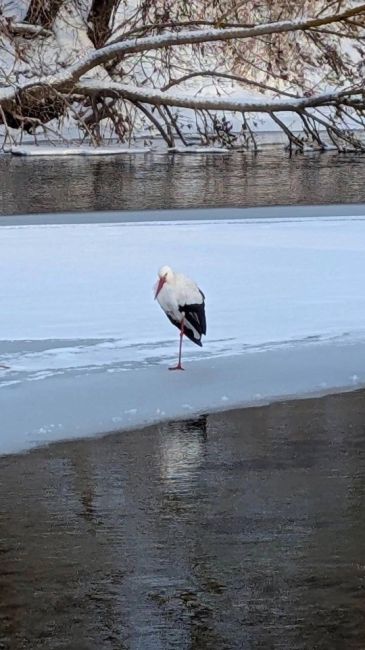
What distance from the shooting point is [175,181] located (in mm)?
16031

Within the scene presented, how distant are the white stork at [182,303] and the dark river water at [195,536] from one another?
33.1 inches

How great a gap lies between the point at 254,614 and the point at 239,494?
1168 mm

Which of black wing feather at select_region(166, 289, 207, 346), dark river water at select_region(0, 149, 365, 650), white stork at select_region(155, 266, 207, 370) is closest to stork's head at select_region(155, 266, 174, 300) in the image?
white stork at select_region(155, 266, 207, 370)

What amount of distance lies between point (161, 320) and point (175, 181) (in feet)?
26.7

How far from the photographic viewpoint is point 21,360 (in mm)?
6965

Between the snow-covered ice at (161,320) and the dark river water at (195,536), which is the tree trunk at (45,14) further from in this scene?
the dark river water at (195,536)

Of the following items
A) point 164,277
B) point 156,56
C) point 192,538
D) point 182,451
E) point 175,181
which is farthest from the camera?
point 156,56

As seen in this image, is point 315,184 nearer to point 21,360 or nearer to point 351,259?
point 351,259

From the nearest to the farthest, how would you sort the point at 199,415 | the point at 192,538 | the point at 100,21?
the point at 192,538 < the point at 199,415 < the point at 100,21

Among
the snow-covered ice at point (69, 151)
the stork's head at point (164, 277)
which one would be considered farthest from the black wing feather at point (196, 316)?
the snow-covered ice at point (69, 151)

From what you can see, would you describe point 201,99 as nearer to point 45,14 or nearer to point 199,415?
point 45,14

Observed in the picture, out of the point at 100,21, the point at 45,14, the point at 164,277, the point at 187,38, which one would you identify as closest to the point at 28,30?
the point at 45,14

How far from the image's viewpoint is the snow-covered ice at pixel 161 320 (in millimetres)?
6266

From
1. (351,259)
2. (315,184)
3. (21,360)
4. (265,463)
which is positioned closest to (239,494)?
(265,463)
